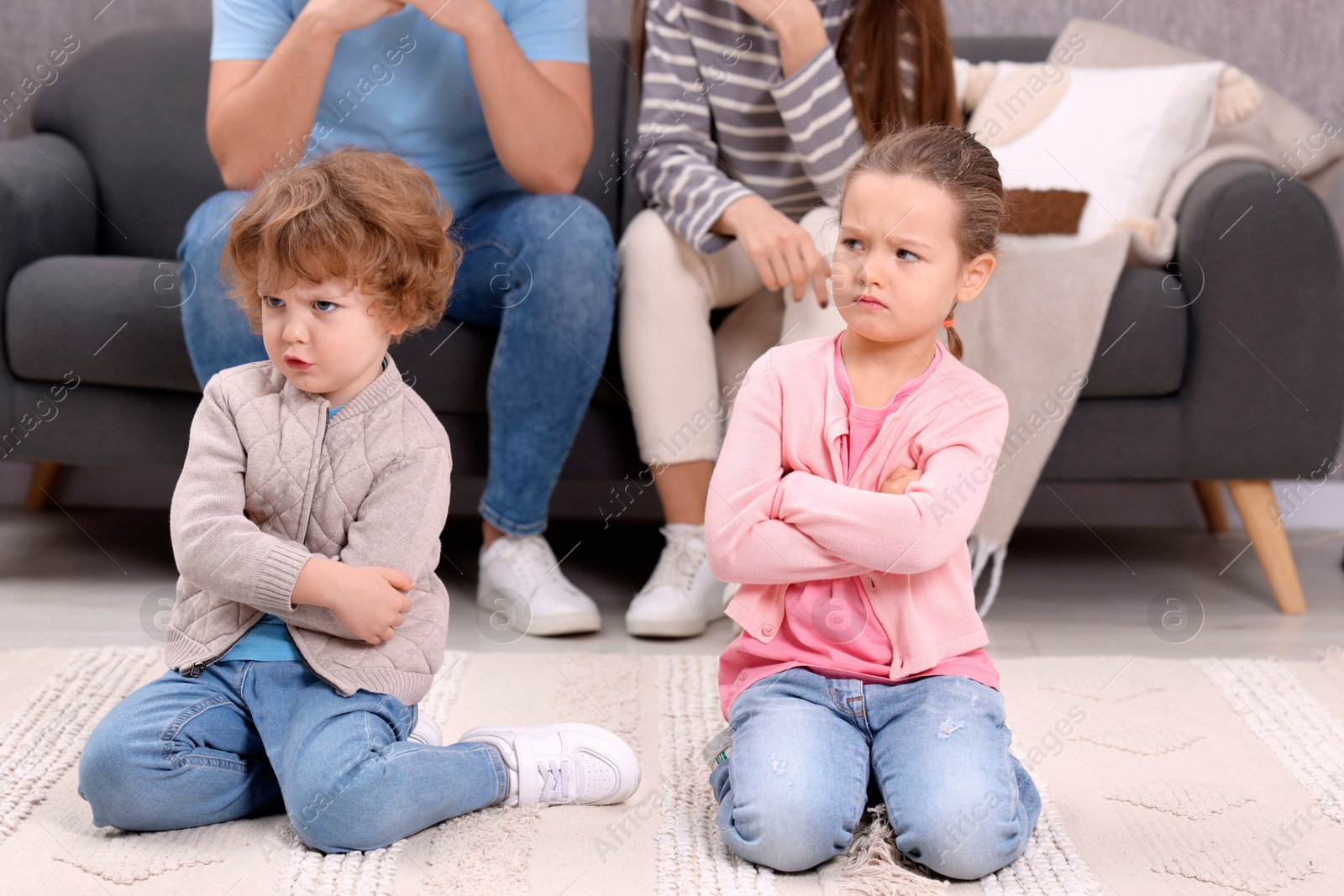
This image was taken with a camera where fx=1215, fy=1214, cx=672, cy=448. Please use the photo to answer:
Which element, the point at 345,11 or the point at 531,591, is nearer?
the point at 345,11

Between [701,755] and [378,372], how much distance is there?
1.44ft

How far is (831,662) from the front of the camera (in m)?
0.96

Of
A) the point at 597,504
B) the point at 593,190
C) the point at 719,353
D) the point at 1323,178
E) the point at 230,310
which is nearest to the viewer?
the point at 230,310

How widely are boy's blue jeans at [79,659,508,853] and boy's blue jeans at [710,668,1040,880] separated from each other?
0.22 metres

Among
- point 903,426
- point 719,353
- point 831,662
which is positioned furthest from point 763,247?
point 831,662

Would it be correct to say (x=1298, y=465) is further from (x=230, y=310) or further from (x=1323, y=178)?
(x=230, y=310)

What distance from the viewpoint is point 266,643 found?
3.11 ft

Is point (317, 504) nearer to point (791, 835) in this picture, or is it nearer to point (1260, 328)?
point (791, 835)

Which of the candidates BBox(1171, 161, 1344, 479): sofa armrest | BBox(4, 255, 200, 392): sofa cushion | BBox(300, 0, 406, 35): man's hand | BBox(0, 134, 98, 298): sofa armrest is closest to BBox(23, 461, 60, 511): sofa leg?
BBox(0, 134, 98, 298): sofa armrest

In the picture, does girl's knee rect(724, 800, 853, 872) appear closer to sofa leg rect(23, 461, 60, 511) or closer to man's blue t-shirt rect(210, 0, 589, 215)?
man's blue t-shirt rect(210, 0, 589, 215)

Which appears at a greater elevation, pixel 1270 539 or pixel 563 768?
pixel 563 768

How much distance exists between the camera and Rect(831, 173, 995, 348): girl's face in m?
0.94

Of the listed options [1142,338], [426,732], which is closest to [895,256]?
[426,732]

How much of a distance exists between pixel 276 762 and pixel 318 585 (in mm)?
141
